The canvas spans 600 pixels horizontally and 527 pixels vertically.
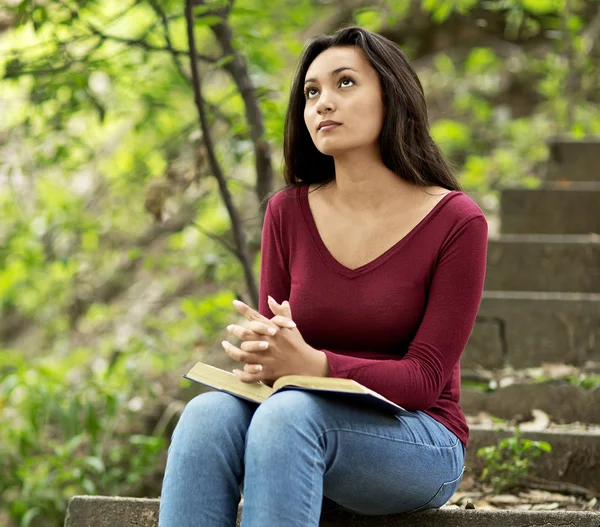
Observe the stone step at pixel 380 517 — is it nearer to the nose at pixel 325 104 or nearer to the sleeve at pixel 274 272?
the sleeve at pixel 274 272

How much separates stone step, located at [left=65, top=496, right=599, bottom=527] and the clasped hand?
0.43 m

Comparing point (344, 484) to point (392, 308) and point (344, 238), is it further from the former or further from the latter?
point (344, 238)

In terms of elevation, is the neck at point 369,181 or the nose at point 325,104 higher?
the nose at point 325,104

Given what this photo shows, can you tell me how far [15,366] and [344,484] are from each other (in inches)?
109

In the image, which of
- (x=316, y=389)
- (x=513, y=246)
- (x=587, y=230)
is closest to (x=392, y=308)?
(x=316, y=389)

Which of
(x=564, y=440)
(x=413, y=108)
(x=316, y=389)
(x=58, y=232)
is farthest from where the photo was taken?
(x=58, y=232)

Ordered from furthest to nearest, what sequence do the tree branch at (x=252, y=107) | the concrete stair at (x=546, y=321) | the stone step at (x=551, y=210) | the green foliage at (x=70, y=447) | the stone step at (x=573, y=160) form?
the stone step at (x=573, y=160) < the stone step at (x=551, y=210) < the green foliage at (x=70, y=447) < the tree branch at (x=252, y=107) < the concrete stair at (x=546, y=321)

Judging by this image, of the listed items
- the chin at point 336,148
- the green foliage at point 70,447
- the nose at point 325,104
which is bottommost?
the green foliage at point 70,447

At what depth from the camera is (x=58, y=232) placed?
163 inches

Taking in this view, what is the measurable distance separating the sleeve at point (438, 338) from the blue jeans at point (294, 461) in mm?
65

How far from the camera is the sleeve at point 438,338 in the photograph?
1918 mm

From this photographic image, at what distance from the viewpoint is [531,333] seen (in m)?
3.48

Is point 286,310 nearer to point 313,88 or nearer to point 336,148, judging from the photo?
point 336,148

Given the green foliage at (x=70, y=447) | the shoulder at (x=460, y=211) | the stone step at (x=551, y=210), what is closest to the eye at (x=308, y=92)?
the shoulder at (x=460, y=211)
